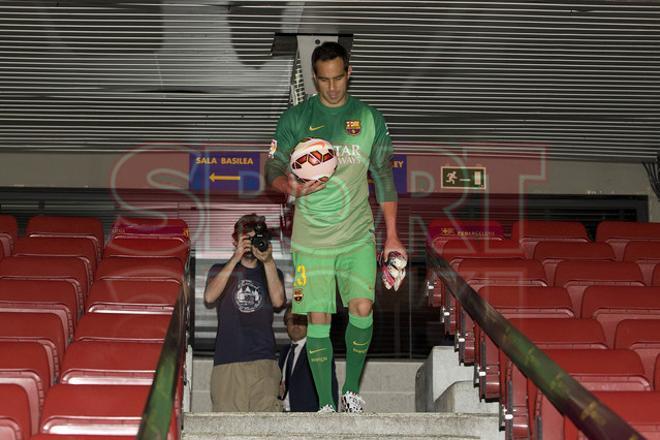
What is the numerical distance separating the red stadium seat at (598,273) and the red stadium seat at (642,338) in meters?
1.67

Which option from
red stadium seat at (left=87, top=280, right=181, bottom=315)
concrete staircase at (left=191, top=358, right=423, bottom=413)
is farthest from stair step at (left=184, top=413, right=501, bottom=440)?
concrete staircase at (left=191, top=358, right=423, bottom=413)

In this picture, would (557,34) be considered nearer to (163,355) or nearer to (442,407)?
(442,407)

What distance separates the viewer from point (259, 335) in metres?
7.79

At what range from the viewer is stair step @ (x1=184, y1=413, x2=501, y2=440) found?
17.9 ft

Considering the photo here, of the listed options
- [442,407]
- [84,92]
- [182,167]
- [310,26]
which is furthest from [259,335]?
[182,167]

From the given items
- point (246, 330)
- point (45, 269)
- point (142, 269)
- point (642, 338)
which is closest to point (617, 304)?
point (642, 338)

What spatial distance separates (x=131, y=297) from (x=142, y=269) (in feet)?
2.43

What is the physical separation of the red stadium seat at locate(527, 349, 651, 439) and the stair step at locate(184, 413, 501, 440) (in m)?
0.57

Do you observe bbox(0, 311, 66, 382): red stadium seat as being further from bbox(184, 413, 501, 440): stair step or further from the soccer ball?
the soccer ball

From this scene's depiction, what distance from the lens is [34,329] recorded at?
6.38 meters

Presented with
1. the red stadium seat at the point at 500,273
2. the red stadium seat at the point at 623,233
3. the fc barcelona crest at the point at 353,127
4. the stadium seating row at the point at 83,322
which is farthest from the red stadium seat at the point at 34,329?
the red stadium seat at the point at 623,233

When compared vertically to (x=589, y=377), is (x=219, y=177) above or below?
above

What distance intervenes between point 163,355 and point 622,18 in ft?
15.6

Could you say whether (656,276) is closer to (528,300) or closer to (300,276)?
(528,300)
